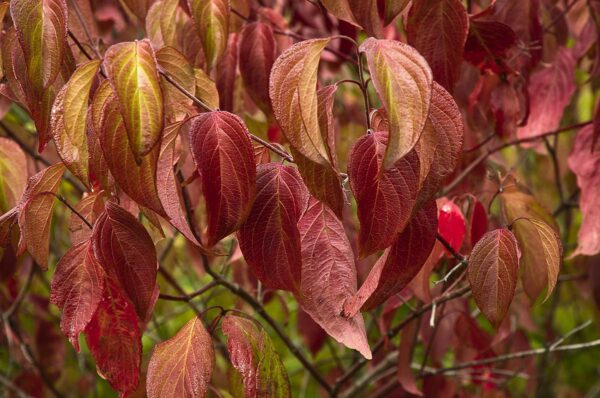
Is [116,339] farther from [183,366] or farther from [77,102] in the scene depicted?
[77,102]

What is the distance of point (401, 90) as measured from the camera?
0.78 meters

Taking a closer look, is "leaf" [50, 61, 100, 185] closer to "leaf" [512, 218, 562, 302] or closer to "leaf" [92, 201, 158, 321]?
"leaf" [92, 201, 158, 321]

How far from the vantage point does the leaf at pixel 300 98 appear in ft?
2.62

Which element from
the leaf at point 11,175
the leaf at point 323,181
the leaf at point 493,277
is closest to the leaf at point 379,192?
the leaf at point 323,181

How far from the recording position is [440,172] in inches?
33.7

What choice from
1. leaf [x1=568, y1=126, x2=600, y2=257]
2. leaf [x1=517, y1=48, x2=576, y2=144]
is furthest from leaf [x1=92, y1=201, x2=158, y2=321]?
leaf [x1=517, y1=48, x2=576, y2=144]

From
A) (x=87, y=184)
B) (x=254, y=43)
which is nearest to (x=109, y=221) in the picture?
(x=87, y=184)

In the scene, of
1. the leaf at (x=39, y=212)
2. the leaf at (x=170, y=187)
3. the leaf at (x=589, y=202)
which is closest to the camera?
the leaf at (x=170, y=187)

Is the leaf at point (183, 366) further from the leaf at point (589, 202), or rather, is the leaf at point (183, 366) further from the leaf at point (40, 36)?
the leaf at point (589, 202)

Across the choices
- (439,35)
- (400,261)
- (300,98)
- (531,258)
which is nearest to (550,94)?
(531,258)

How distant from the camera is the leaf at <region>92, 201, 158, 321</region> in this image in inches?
35.9

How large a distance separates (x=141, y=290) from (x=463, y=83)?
87 centimetres

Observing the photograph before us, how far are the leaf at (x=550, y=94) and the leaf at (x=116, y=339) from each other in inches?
35.1

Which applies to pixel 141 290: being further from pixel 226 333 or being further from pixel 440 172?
pixel 440 172
